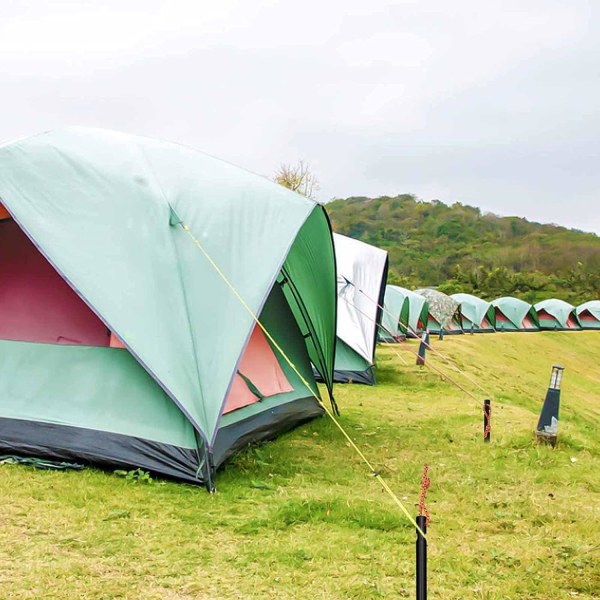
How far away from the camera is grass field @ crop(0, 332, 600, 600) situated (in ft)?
10.5

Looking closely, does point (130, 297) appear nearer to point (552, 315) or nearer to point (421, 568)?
point (421, 568)

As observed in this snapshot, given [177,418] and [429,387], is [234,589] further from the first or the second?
[429,387]

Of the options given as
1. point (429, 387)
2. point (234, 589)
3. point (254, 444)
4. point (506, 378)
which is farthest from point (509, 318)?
point (234, 589)

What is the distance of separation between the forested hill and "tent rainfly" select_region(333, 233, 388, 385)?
37437 mm

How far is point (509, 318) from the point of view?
37562 mm

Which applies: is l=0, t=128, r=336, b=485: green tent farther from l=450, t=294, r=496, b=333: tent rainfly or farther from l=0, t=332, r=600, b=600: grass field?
l=450, t=294, r=496, b=333: tent rainfly

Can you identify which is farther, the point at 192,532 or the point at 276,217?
the point at 276,217

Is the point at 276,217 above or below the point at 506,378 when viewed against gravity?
above

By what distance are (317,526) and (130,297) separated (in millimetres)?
2109

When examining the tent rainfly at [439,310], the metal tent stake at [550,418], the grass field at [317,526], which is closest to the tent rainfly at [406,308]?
the tent rainfly at [439,310]

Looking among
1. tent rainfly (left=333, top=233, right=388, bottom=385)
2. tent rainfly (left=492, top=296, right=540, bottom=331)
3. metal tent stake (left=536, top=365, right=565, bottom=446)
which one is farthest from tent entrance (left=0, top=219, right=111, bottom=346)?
tent rainfly (left=492, top=296, right=540, bottom=331)

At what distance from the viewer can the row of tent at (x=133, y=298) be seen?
182 inches

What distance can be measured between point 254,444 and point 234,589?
8.19 ft

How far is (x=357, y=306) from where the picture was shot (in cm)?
→ 1079
